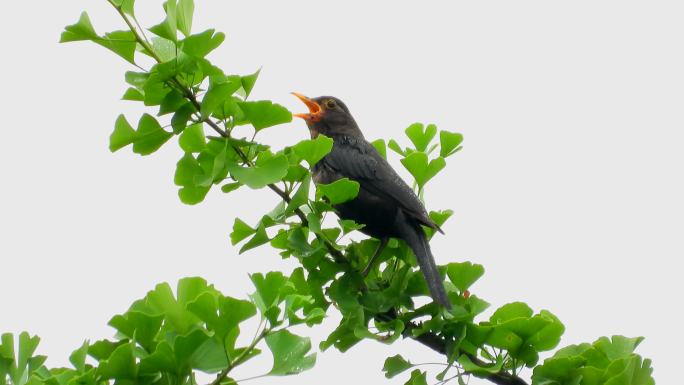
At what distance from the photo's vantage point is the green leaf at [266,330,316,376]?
10.5ft

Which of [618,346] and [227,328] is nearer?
[227,328]

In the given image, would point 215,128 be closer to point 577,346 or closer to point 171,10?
point 171,10

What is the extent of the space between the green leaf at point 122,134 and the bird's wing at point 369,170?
1808 mm

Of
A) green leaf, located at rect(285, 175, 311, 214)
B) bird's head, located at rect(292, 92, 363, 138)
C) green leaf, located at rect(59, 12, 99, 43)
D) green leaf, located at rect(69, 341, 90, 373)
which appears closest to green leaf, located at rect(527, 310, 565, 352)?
green leaf, located at rect(285, 175, 311, 214)

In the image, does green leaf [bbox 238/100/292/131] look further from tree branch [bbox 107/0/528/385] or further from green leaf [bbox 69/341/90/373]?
green leaf [bbox 69/341/90/373]

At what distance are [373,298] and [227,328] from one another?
1.09 m

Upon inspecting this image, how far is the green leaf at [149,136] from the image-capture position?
3.69m

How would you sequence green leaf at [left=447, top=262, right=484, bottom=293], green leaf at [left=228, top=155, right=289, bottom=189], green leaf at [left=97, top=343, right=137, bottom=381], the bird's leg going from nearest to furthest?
green leaf at [left=97, top=343, right=137, bottom=381] → green leaf at [left=228, top=155, right=289, bottom=189] → green leaf at [left=447, top=262, right=484, bottom=293] → the bird's leg

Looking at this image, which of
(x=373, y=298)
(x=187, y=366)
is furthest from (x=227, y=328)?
(x=373, y=298)

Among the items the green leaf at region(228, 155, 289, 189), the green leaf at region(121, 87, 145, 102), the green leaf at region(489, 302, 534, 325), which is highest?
the green leaf at region(121, 87, 145, 102)

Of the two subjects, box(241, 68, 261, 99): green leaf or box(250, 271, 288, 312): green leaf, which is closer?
box(250, 271, 288, 312): green leaf

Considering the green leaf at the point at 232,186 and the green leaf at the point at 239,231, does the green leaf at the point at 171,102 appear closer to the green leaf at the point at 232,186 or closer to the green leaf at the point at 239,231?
the green leaf at the point at 232,186

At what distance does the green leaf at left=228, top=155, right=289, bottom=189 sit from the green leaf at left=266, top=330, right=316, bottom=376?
590 millimetres

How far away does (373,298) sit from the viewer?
405 centimetres
